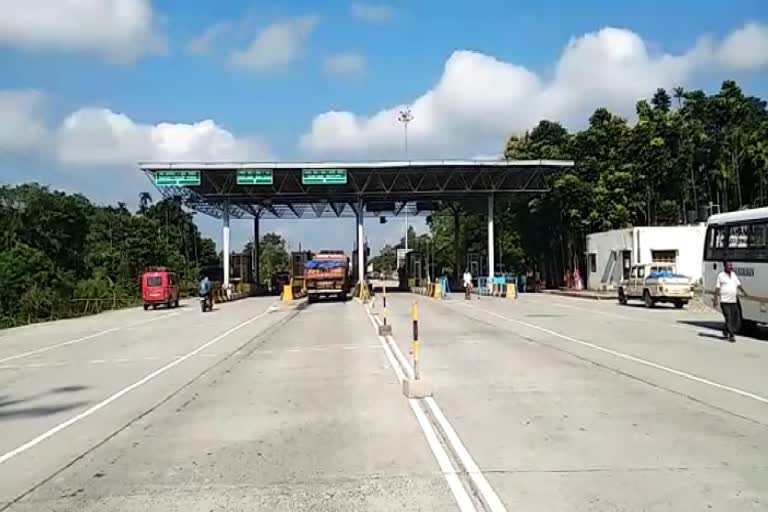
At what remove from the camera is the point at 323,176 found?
205 feet

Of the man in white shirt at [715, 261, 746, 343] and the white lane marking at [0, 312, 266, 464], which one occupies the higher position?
the man in white shirt at [715, 261, 746, 343]

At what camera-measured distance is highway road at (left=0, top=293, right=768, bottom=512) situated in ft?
23.5

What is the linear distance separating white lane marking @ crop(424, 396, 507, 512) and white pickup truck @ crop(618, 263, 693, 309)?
96.5 feet

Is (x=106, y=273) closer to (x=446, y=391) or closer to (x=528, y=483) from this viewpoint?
(x=446, y=391)

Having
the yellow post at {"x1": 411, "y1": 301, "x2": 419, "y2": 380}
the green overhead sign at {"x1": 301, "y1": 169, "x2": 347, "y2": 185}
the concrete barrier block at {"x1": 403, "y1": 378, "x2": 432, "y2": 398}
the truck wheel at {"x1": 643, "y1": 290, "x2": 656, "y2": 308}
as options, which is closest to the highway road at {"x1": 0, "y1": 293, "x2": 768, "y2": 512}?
the concrete barrier block at {"x1": 403, "y1": 378, "x2": 432, "y2": 398}

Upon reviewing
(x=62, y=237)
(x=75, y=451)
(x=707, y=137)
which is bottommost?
(x=75, y=451)

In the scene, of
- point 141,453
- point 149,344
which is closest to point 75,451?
point 141,453

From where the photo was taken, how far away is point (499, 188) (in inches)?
2717

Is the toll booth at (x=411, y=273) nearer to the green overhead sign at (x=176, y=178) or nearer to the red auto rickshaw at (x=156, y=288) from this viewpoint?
the green overhead sign at (x=176, y=178)

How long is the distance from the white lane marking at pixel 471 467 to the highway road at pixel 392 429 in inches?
1.5

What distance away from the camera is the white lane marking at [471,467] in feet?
22.1

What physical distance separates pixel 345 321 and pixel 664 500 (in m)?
26.4

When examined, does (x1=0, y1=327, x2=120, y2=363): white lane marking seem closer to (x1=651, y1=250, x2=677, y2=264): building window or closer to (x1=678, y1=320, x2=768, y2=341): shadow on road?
(x1=678, y1=320, x2=768, y2=341): shadow on road

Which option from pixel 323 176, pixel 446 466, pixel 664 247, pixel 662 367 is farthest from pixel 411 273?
pixel 446 466
